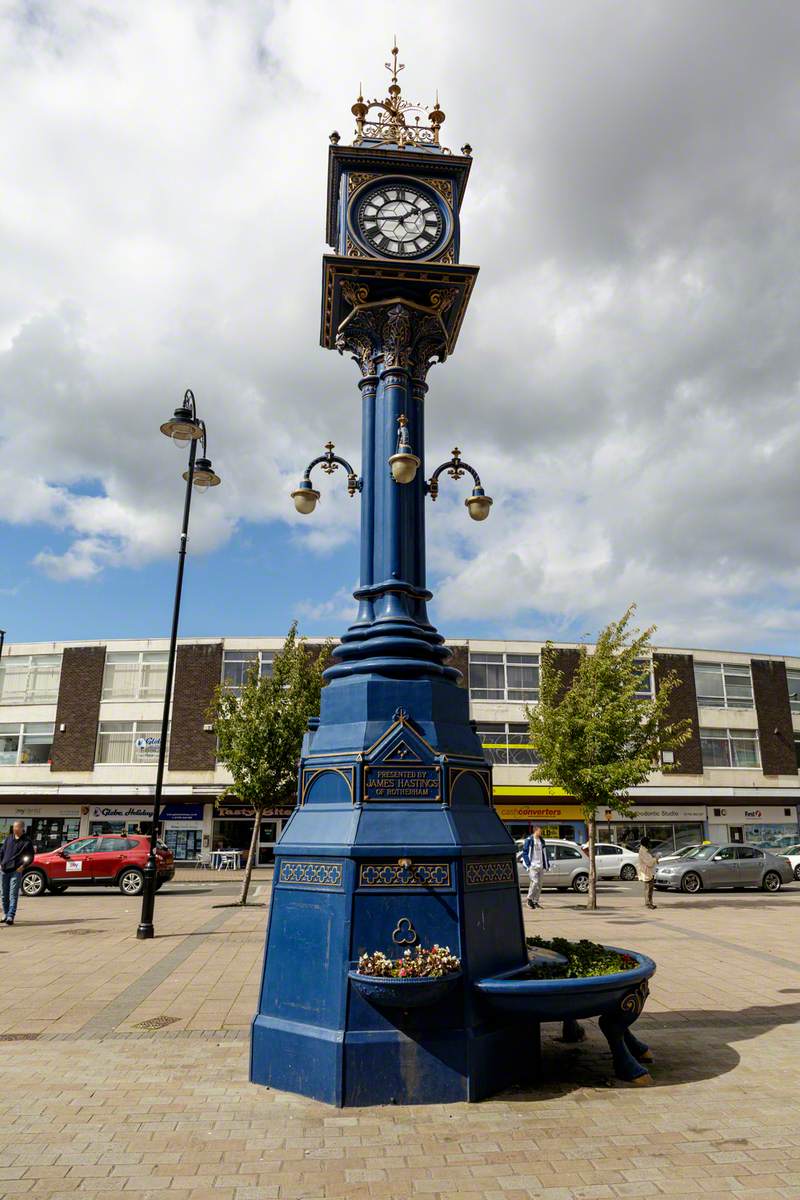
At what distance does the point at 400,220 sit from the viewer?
318 inches

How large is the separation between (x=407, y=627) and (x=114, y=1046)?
168 inches

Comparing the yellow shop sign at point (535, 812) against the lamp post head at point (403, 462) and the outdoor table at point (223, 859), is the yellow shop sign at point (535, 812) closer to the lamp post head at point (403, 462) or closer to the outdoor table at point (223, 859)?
the outdoor table at point (223, 859)

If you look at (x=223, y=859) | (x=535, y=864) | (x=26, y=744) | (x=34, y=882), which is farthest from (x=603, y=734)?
(x=26, y=744)

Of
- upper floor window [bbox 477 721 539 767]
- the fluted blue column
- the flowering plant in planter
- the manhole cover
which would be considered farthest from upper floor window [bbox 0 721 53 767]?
the flowering plant in planter

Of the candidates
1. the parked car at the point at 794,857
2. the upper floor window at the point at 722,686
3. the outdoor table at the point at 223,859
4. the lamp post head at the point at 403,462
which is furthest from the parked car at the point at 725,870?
the lamp post head at the point at 403,462

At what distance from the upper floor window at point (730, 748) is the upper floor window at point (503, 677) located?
8.55 m

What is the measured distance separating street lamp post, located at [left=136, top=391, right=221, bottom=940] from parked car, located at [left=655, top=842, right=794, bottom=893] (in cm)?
1527

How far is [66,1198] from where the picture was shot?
3971 mm

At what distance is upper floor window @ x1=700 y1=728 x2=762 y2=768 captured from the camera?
38.4 metres

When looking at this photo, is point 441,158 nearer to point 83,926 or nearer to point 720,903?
point 83,926

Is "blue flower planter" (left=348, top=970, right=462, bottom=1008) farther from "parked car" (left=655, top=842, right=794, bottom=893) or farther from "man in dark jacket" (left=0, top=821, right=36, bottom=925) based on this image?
"parked car" (left=655, top=842, right=794, bottom=893)

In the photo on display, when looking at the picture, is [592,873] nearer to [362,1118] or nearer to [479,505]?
[479,505]

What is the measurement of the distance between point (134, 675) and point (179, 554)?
2460 centimetres

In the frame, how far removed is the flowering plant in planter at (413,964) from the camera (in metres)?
5.29
